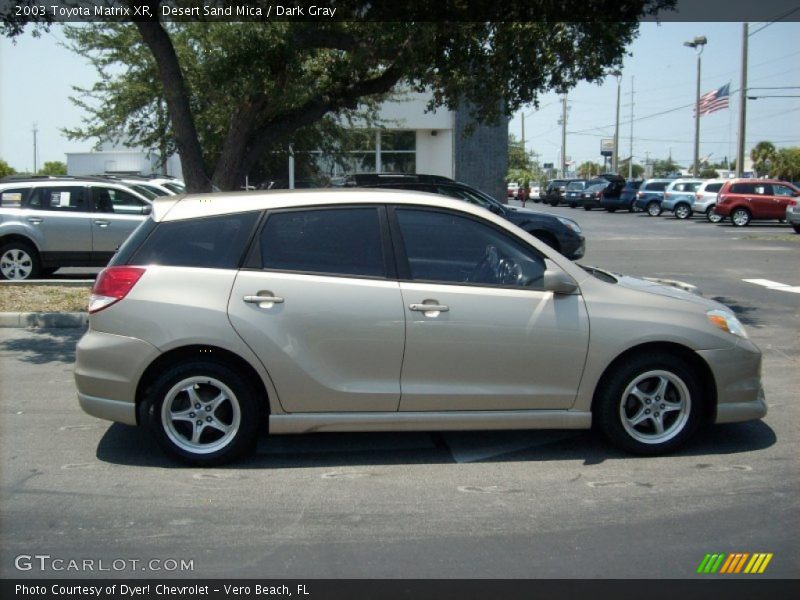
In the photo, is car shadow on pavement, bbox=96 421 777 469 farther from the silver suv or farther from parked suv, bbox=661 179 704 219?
parked suv, bbox=661 179 704 219

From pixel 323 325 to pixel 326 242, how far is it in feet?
1.93

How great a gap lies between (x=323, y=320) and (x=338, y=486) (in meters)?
1.04

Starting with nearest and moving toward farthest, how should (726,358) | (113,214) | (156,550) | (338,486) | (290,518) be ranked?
(156,550), (290,518), (338,486), (726,358), (113,214)

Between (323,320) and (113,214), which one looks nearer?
(323,320)

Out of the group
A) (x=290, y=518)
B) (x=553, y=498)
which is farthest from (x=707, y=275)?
(x=290, y=518)

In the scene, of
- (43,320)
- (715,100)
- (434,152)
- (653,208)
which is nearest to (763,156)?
(715,100)

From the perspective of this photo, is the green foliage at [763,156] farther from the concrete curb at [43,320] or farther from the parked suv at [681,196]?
the concrete curb at [43,320]

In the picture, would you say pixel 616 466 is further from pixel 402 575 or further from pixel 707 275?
pixel 707 275

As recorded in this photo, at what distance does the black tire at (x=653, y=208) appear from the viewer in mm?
40641

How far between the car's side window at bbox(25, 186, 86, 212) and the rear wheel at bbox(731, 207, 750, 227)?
25.3 meters

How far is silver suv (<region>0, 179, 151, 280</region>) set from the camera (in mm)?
13750

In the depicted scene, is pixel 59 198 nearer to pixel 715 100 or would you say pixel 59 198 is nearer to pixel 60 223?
pixel 60 223

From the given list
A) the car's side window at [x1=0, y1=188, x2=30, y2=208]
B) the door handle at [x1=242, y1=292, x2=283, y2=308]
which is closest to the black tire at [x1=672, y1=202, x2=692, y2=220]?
the car's side window at [x1=0, y1=188, x2=30, y2=208]

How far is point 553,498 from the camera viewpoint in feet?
16.7
